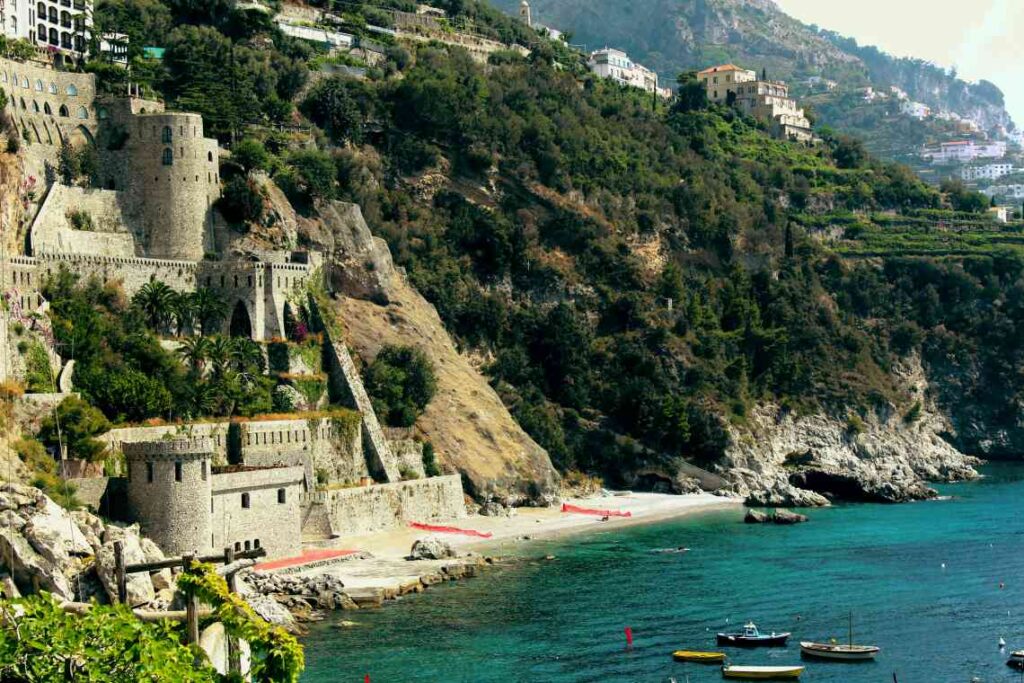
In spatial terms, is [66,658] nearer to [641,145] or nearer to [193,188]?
[193,188]

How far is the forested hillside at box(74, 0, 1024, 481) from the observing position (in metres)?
91.6

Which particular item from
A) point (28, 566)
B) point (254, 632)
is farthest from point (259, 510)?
point (254, 632)

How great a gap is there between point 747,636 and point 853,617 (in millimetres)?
6617

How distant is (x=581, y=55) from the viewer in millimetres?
147000

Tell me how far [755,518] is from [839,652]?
31.1 m

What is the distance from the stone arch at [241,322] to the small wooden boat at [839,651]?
29998 millimetres

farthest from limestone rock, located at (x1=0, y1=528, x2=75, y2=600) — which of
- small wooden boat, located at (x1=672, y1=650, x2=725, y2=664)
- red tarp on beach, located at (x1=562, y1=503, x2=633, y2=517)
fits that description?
red tarp on beach, located at (x1=562, y1=503, x2=633, y2=517)

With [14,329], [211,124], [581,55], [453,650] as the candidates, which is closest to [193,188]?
[211,124]

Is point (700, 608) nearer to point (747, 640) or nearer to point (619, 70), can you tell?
point (747, 640)

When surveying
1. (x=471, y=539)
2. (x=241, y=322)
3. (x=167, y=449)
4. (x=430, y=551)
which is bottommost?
(x=471, y=539)

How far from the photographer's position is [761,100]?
507 feet

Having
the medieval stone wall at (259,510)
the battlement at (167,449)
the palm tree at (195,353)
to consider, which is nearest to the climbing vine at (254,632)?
the battlement at (167,449)

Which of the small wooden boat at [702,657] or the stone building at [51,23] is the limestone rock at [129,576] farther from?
the stone building at [51,23]

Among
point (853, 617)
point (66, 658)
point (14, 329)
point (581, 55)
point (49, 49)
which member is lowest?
point (853, 617)
